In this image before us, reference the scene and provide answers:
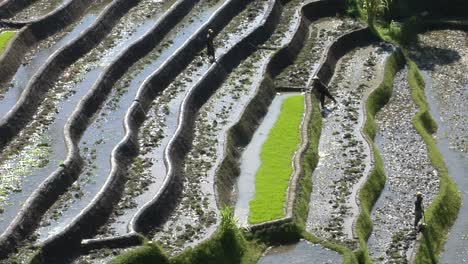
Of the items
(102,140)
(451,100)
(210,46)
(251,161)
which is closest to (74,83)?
(102,140)

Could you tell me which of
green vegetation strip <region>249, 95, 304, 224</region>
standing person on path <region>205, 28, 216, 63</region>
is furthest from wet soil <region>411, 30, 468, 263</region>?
standing person on path <region>205, 28, 216, 63</region>

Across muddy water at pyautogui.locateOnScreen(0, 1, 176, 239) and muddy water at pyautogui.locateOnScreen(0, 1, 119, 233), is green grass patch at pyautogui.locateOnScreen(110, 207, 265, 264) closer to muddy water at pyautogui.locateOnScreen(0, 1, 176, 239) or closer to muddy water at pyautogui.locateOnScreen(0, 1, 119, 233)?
muddy water at pyautogui.locateOnScreen(0, 1, 176, 239)

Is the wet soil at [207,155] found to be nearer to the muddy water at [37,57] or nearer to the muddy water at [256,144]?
the muddy water at [256,144]

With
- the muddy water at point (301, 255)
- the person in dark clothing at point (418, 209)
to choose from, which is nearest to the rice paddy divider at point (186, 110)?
the muddy water at point (301, 255)

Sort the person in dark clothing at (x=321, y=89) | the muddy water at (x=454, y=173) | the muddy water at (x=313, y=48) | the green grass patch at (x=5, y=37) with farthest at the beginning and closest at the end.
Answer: the muddy water at (x=313, y=48) < the green grass patch at (x=5, y=37) < the person in dark clothing at (x=321, y=89) < the muddy water at (x=454, y=173)

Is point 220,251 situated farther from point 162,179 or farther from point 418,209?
point 418,209

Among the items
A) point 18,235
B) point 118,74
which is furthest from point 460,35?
point 18,235
